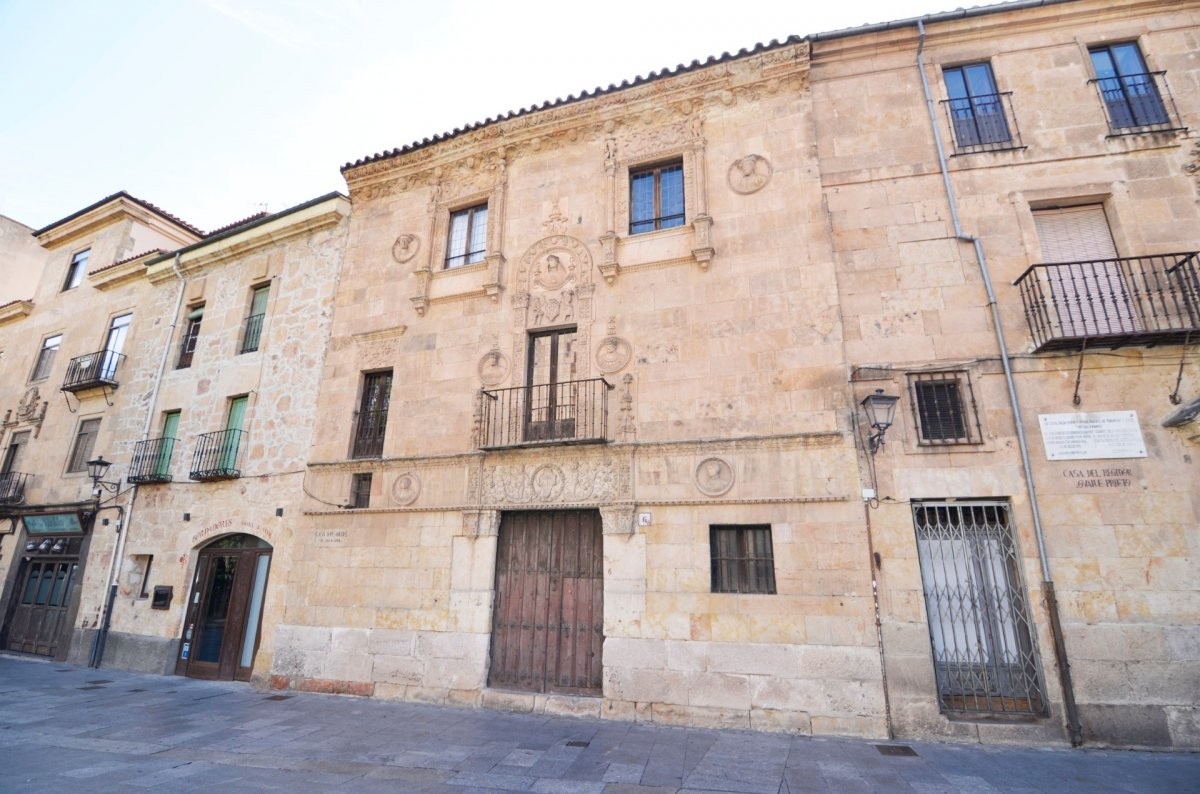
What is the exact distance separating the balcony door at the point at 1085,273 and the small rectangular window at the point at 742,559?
4764mm

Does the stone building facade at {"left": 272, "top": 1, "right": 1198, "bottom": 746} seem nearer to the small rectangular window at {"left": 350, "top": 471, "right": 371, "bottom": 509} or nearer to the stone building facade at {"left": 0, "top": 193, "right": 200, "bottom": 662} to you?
the small rectangular window at {"left": 350, "top": 471, "right": 371, "bottom": 509}

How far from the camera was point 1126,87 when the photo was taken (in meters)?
8.28

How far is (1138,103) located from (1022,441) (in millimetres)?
5719

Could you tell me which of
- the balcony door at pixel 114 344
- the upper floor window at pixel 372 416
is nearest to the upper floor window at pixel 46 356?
the balcony door at pixel 114 344

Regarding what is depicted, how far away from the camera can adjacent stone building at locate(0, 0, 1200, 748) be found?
22.3ft

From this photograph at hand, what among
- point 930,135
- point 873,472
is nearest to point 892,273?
point 930,135

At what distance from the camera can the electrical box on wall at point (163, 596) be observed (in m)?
11.3

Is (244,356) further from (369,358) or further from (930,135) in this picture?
(930,135)

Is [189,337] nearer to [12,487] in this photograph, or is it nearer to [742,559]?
[12,487]

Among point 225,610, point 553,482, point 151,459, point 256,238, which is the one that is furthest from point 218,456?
point 553,482

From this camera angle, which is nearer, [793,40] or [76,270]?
[793,40]

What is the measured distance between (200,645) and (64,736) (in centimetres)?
454

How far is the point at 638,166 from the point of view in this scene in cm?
988

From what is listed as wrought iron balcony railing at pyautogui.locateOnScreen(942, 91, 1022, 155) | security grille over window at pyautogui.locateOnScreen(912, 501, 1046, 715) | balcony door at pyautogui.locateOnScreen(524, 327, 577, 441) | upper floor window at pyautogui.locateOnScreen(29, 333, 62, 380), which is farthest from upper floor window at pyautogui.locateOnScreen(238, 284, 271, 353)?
wrought iron balcony railing at pyautogui.locateOnScreen(942, 91, 1022, 155)
